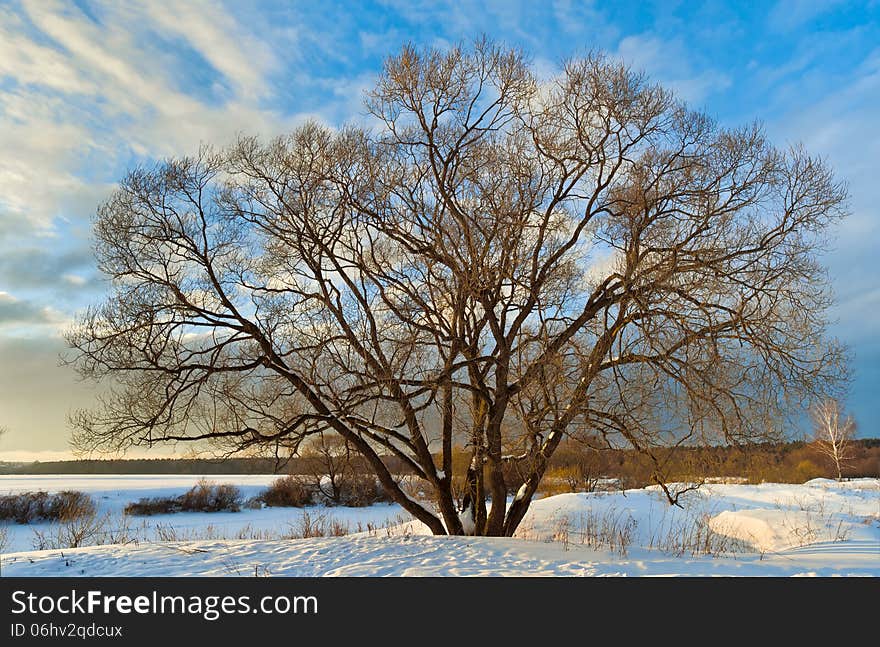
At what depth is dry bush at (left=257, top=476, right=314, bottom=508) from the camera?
126ft

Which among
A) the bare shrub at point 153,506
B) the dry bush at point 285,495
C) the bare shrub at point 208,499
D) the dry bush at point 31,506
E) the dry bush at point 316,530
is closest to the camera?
the dry bush at point 316,530

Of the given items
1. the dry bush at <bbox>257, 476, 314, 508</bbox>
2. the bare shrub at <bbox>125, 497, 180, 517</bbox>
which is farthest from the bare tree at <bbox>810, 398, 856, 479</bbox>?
the bare shrub at <bbox>125, 497, 180, 517</bbox>

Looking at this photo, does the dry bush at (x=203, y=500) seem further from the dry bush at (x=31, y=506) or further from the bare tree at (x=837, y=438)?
the bare tree at (x=837, y=438)

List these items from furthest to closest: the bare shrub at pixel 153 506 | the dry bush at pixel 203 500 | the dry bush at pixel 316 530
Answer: the dry bush at pixel 203 500 < the bare shrub at pixel 153 506 < the dry bush at pixel 316 530

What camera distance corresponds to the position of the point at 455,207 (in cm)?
1167

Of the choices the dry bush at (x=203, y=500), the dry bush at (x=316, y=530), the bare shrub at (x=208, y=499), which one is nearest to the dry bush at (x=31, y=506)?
the dry bush at (x=203, y=500)

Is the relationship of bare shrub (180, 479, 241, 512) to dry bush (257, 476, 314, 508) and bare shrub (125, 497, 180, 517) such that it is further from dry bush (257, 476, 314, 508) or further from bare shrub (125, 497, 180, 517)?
dry bush (257, 476, 314, 508)

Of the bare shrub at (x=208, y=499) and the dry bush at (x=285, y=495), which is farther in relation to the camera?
the dry bush at (x=285, y=495)

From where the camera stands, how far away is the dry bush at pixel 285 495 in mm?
38469

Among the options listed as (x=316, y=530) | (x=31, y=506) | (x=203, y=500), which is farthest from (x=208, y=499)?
(x=316, y=530)

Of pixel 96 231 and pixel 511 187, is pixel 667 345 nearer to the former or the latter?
pixel 511 187

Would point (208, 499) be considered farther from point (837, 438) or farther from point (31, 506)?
point (837, 438)

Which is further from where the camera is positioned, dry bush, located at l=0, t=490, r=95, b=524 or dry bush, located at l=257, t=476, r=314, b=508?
dry bush, located at l=257, t=476, r=314, b=508
